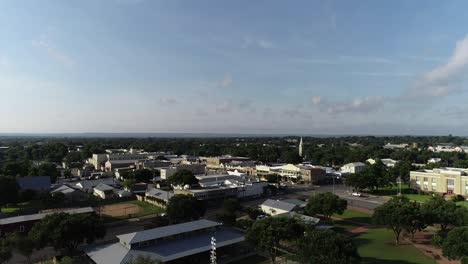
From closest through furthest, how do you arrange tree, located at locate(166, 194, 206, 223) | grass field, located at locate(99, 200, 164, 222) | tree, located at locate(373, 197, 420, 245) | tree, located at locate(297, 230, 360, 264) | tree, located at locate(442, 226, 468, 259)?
1. tree, located at locate(297, 230, 360, 264)
2. tree, located at locate(442, 226, 468, 259)
3. tree, located at locate(373, 197, 420, 245)
4. tree, located at locate(166, 194, 206, 223)
5. grass field, located at locate(99, 200, 164, 222)

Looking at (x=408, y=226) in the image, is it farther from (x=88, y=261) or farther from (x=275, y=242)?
(x=88, y=261)

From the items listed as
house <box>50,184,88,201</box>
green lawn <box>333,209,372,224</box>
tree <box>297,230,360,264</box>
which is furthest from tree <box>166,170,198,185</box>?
tree <box>297,230,360,264</box>

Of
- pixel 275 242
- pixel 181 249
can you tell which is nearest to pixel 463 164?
pixel 275 242

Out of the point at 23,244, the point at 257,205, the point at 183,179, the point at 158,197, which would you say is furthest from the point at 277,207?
the point at 23,244

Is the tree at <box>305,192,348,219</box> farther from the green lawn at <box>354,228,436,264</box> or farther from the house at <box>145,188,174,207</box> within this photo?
the house at <box>145,188,174,207</box>

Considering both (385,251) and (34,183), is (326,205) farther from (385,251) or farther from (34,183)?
(34,183)

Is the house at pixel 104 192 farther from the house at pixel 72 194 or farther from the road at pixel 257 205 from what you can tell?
the road at pixel 257 205
